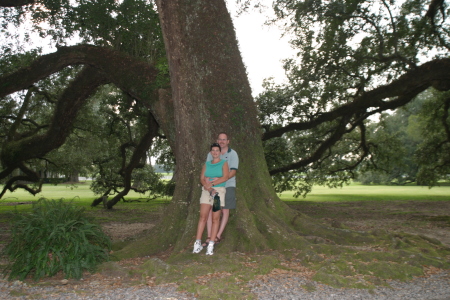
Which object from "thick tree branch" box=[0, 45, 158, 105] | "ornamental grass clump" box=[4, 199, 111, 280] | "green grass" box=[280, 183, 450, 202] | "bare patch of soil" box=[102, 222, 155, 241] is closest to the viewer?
"ornamental grass clump" box=[4, 199, 111, 280]

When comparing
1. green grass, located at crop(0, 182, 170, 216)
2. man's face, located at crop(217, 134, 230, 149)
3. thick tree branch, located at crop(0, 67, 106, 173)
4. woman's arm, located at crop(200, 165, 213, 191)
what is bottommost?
green grass, located at crop(0, 182, 170, 216)

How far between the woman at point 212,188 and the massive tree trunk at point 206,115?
40cm

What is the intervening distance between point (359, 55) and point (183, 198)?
8.46 meters

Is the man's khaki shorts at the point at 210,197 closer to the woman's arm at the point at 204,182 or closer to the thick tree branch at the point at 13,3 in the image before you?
the woman's arm at the point at 204,182

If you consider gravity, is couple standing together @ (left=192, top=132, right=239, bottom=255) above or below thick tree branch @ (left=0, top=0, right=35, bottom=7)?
below

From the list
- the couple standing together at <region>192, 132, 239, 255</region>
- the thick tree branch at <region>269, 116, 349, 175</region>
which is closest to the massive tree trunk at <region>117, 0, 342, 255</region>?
the couple standing together at <region>192, 132, 239, 255</region>

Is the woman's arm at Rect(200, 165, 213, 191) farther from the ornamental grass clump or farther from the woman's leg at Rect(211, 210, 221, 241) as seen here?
the ornamental grass clump

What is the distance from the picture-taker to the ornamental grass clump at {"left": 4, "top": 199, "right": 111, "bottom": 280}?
4719 millimetres

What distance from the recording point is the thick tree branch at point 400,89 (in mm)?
10258

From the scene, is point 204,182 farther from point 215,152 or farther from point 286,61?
point 286,61

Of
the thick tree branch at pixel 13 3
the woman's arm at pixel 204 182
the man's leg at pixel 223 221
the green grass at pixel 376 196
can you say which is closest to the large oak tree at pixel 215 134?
the man's leg at pixel 223 221

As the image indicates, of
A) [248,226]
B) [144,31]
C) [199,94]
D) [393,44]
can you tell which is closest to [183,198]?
[248,226]

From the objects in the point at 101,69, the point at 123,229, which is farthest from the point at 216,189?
the point at 123,229

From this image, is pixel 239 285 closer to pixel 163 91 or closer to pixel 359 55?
pixel 163 91
